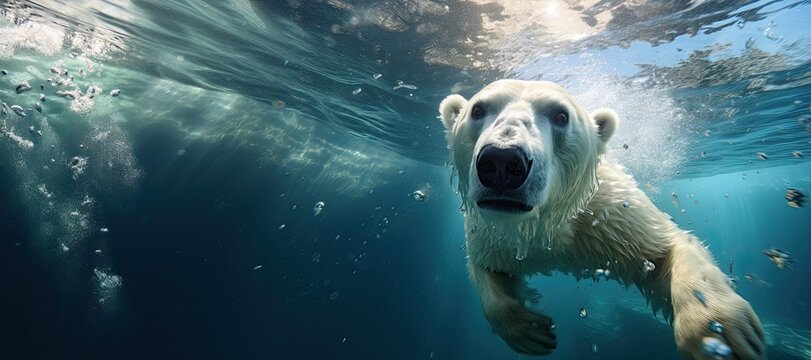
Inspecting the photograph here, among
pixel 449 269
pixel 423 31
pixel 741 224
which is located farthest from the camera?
pixel 741 224

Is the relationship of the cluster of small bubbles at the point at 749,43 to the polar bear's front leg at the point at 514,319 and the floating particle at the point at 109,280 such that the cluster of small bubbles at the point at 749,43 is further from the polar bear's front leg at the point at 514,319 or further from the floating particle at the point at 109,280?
the floating particle at the point at 109,280

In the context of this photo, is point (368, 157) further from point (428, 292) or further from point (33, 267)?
point (33, 267)

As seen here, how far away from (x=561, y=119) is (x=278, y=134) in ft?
47.4

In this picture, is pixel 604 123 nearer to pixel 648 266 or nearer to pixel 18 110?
pixel 648 266

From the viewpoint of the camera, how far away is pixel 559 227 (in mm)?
3365

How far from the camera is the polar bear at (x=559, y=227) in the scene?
2.25 metres

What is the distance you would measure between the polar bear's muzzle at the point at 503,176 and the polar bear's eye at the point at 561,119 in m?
0.92

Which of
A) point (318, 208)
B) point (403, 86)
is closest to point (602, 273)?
point (403, 86)

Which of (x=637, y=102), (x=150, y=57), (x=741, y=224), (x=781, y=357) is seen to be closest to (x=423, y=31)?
(x=637, y=102)

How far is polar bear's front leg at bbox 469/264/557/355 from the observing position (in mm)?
2998

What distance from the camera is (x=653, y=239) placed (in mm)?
3291

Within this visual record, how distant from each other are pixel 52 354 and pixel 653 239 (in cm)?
1749

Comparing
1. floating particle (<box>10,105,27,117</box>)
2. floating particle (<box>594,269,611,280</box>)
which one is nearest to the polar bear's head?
floating particle (<box>594,269,611,280</box>)

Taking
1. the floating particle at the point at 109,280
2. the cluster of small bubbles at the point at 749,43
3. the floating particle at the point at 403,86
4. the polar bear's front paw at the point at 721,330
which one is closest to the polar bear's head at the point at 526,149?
the polar bear's front paw at the point at 721,330
